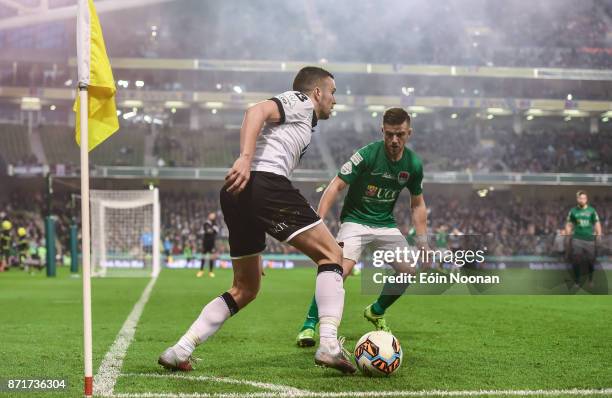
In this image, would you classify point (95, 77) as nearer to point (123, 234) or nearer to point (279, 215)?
point (279, 215)

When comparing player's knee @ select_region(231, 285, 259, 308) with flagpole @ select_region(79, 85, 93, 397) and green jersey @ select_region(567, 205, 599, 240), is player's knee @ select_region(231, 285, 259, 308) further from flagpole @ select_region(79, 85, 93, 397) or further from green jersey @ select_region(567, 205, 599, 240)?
green jersey @ select_region(567, 205, 599, 240)

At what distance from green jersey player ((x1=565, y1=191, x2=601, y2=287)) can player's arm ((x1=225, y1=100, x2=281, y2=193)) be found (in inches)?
389

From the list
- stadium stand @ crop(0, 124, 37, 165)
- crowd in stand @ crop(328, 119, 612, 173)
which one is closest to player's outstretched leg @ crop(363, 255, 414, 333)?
crowd in stand @ crop(328, 119, 612, 173)

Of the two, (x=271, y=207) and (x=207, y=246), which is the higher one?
(x=271, y=207)

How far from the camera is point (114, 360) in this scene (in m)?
5.45

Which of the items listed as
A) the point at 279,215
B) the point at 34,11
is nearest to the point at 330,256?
the point at 279,215

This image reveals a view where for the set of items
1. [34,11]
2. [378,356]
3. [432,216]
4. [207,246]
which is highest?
[34,11]

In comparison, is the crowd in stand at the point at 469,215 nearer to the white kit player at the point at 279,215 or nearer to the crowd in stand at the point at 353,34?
the crowd in stand at the point at 353,34

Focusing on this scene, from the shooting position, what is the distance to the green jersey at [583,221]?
13953 mm

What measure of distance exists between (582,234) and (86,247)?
39.9 feet

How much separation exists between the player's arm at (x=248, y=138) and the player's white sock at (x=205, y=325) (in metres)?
0.91

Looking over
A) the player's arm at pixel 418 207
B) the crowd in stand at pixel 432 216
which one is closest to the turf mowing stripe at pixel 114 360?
the player's arm at pixel 418 207

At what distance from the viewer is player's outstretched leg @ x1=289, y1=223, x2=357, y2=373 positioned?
4441mm

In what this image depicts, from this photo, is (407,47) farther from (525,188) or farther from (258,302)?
(258,302)
